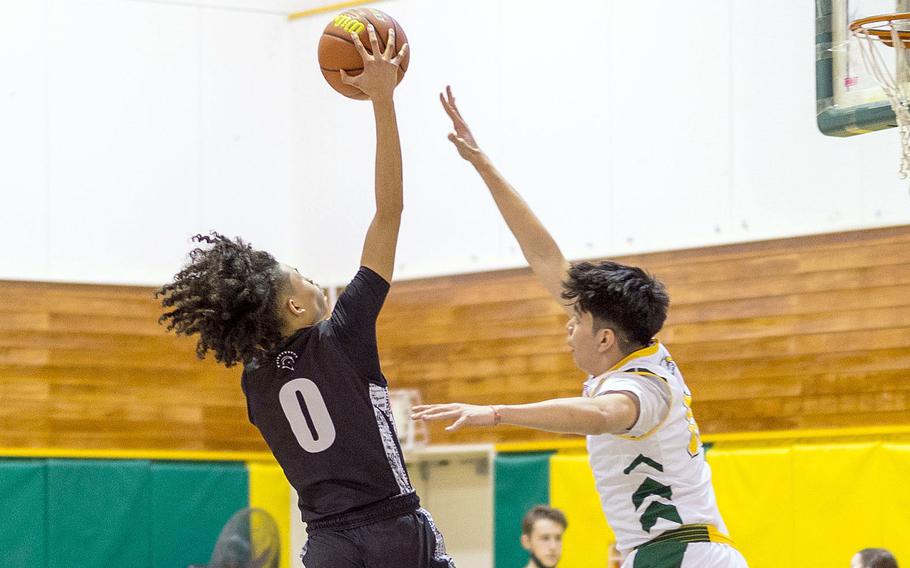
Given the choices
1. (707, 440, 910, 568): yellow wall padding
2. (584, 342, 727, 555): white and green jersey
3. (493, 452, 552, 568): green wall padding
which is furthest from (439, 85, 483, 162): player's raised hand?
(493, 452, 552, 568): green wall padding

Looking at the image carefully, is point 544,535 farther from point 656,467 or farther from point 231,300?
point 231,300

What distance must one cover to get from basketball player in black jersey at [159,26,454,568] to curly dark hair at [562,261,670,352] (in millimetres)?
800

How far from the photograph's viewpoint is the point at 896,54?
297 inches

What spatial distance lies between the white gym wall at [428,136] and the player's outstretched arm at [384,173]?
258 inches

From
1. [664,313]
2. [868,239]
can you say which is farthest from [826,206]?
[664,313]

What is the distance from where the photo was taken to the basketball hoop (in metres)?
7.39

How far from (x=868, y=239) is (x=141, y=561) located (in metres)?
7.29

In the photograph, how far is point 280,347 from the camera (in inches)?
183

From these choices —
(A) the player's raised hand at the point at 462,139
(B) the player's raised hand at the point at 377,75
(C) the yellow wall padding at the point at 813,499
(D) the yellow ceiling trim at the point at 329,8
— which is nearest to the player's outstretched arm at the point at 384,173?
(B) the player's raised hand at the point at 377,75

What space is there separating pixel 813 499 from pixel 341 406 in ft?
22.0

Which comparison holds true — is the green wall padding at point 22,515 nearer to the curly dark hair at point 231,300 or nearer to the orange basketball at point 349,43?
the orange basketball at point 349,43

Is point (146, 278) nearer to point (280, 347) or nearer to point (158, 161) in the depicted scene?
point (158, 161)

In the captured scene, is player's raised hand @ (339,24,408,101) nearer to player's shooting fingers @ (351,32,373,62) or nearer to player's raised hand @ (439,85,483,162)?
player's shooting fingers @ (351,32,373,62)

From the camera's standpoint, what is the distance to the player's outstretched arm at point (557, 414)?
161 inches
